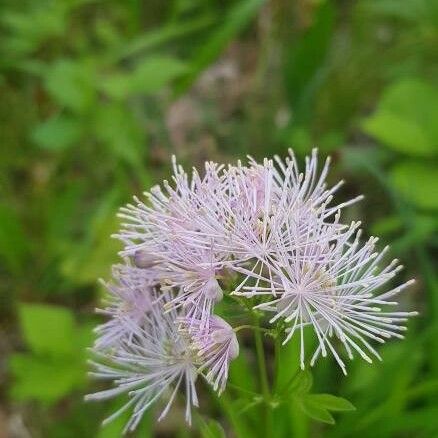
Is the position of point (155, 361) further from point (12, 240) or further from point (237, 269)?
point (12, 240)

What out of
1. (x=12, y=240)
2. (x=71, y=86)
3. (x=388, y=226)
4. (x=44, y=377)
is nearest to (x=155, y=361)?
(x=44, y=377)

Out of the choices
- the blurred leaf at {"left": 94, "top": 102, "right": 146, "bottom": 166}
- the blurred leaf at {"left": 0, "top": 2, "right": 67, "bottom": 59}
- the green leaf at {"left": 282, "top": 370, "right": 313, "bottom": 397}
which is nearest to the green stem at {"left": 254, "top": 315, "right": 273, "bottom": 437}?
the green leaf at {"left": 282, "top": 370, "right": 313, "bottom": 397}

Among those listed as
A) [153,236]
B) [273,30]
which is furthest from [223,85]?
[153,236]

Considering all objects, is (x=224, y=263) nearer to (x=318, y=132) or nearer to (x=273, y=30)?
(x=318, y=132)

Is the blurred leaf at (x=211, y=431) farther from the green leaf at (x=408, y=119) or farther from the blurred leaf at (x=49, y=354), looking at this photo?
the green leaf at (x=408, y=119)

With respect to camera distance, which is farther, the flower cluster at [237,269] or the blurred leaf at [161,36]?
the blurred leaf at [161,36]

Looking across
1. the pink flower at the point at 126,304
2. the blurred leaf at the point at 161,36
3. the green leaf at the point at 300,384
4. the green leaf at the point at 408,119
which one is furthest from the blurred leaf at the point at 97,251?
the green leaf at the point at 300,384
